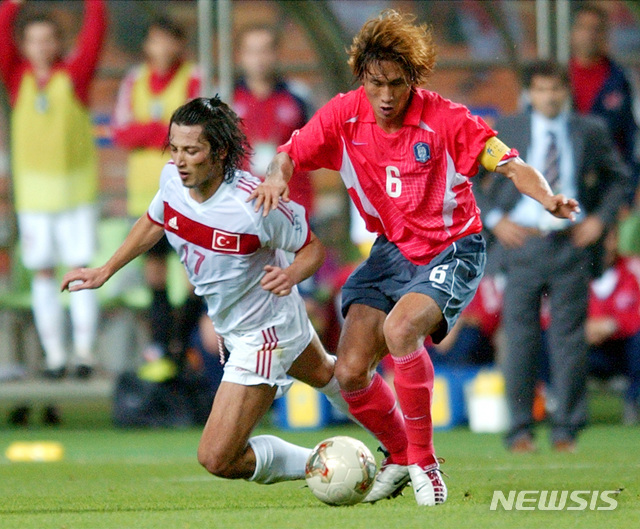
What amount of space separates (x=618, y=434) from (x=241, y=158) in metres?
4.36

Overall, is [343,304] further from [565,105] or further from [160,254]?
[160,254]

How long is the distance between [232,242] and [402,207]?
0.70 meters

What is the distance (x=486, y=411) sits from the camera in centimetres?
934

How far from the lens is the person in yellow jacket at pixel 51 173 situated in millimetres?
9500

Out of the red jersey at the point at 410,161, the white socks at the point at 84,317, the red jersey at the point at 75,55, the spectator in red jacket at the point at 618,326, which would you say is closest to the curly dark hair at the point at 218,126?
the red jersey at the point at 410,161

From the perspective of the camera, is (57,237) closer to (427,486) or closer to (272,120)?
(272,120)

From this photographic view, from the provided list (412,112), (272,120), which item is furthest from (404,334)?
(272,120)

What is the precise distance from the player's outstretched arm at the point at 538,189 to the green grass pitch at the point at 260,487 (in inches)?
43.3

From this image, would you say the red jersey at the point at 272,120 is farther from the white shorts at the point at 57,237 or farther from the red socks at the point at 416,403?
the red socks at the point at 416,403

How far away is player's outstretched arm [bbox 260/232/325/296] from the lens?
202 inches

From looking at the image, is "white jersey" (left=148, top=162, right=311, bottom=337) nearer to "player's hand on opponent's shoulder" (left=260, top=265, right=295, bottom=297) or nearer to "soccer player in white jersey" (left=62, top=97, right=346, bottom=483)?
"soccer player in white jersey" (left=62, top=97, right=346, bottom=483)

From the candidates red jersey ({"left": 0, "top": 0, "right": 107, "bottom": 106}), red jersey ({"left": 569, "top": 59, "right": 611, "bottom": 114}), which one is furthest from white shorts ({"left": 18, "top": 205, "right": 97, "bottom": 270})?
red jersey ({"left": 569, "top": 59, "right": 611, "bottom": 114})

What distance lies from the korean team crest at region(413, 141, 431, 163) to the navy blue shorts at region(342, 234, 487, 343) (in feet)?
1.23

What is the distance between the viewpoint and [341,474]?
515 cm
